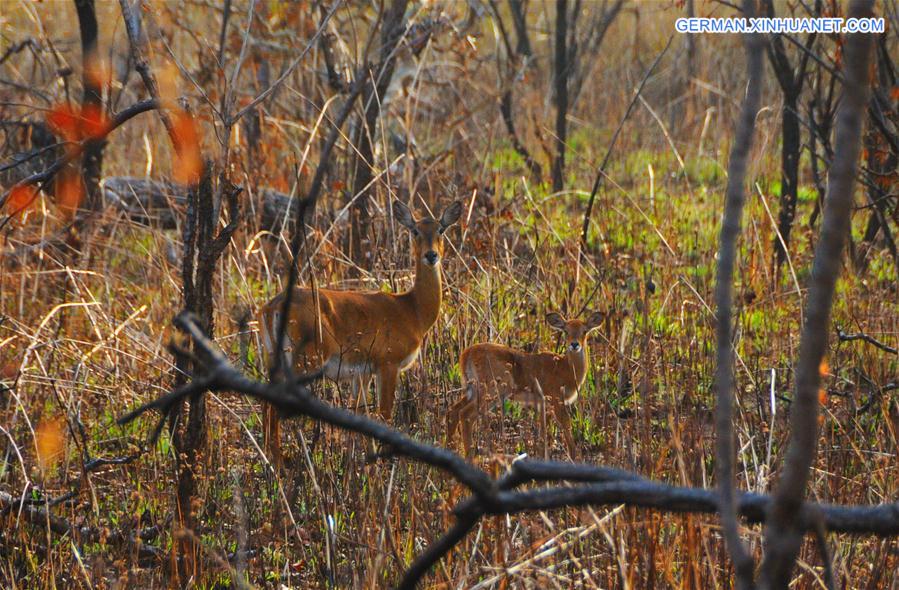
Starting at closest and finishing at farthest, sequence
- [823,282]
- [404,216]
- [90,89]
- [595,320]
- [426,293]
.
→ [823,282]
[90,89]
[595,320]
[404,216]
[426,293]

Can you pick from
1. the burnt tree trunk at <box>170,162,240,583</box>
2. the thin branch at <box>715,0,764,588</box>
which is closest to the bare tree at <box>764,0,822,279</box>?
the burnt tree trunk at <box>170,162,240,583</box>

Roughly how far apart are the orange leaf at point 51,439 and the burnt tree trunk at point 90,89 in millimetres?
1065

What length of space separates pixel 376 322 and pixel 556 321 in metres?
0.81

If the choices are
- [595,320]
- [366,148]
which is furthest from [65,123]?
[366,148]

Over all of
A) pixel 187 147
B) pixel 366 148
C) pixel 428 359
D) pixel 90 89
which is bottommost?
pixel 428 359

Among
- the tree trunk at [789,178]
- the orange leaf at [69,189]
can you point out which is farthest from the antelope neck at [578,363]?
the orange leaf at [69,189]

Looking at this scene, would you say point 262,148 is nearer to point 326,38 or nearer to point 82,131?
point 326,38

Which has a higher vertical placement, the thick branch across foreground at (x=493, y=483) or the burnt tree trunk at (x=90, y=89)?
the burnt tree trunk at (x=90, y=89)

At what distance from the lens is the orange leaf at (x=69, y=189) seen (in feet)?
21.8

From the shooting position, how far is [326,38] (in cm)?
734

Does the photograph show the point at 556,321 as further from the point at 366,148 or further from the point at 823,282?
the point at 823,282

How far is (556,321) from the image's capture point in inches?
203

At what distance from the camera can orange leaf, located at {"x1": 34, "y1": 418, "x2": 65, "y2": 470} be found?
4.12 meters

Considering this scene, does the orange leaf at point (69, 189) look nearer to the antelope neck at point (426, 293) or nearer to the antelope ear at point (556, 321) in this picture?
the antelope neck at point (426, 293)
